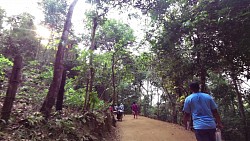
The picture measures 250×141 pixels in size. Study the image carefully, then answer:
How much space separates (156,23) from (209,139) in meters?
8.48

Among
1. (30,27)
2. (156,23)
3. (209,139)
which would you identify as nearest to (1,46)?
(30,27)

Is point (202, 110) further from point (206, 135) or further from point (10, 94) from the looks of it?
point (10, 94)

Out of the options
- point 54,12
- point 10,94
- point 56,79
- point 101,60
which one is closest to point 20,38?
point 54,12

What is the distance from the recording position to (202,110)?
4.06m

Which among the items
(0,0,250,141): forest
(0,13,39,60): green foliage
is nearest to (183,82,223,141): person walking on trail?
→ (0,0,250,141): forest

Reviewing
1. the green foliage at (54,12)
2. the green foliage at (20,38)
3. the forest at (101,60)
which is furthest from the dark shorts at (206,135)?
the green foliage at (54,12)

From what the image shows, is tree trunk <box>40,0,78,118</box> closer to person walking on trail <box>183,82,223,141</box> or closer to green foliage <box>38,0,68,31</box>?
person walking on trail <box>183,82,223,141</box>

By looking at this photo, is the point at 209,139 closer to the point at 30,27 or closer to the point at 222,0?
the point at 222,0

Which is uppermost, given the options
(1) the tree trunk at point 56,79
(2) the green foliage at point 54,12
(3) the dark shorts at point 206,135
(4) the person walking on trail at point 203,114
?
(2) the green foliage at point 54,12

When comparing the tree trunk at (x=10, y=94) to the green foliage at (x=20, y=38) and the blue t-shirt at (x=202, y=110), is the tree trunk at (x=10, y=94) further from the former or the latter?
the green foliage at (x=20, y=38)

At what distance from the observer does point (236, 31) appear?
7941 millimetres

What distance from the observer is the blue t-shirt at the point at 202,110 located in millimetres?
3979

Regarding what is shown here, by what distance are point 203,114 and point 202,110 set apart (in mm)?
68

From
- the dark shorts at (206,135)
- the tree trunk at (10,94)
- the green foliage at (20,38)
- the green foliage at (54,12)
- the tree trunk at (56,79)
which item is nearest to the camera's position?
the dark shorts at (206,135)
